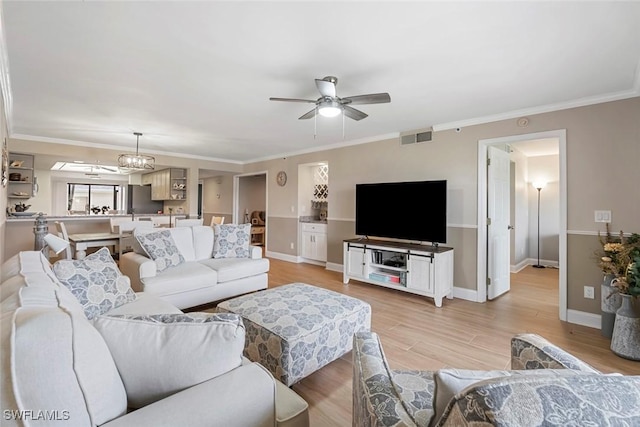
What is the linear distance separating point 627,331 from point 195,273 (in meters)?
4.03

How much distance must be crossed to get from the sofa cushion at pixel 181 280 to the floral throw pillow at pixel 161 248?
0.08 metres

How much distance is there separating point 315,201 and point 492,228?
357 cm

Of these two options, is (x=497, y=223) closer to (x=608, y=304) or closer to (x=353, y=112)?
(x=608, y=304)

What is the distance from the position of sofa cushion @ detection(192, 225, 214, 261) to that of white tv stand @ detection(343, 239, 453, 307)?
2.02 metres

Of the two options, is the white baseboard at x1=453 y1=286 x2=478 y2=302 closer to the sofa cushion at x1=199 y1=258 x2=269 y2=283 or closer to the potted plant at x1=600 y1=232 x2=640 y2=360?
the potted plant at x1=600 y1=232 x2=640 y2=360

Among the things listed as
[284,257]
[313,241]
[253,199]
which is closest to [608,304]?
[313,241]

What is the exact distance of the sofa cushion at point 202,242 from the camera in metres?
3.79

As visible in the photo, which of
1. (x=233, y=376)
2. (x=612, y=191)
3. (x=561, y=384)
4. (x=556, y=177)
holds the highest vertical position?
(x=556, y=177)

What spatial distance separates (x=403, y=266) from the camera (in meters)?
4.02

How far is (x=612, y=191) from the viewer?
291 centimetres

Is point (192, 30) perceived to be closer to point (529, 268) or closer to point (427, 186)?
point (427, 186)

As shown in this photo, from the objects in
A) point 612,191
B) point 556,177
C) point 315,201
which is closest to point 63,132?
point 315,201

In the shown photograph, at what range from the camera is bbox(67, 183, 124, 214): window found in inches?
394
